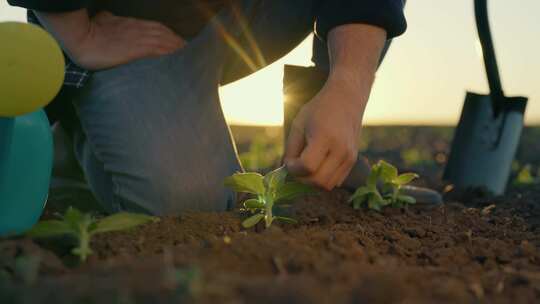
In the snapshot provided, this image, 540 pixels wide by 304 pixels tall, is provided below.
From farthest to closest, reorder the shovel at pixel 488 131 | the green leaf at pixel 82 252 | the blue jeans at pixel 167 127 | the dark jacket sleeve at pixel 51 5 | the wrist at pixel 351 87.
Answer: the shovel at pixel 488 131
the blue jeans at pixel 167 127
the dark jacket sleeve at pixel 51 5
the wrist at pixel 351 87
the green leaf at pixel 82 252

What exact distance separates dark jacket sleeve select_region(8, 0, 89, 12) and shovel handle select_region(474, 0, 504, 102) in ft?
6.15

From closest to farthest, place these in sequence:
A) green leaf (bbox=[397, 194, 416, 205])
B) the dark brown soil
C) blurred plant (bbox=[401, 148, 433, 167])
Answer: the dark brown soil → green leaf (bbox=[397, 194, 416, 205]) → blurred plant (bbox=[401, 148, 433, 167])

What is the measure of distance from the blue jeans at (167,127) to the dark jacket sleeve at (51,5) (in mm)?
229

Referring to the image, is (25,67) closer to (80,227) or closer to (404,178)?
(80,227)

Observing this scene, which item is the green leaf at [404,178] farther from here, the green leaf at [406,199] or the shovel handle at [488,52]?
the shovel handle at [488,52]

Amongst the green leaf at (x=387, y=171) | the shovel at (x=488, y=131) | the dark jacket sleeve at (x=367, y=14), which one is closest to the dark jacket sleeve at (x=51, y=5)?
the dark jacket sleeve at (x=367, y=14)

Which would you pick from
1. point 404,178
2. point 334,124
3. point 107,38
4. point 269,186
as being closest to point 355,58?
point 334,124

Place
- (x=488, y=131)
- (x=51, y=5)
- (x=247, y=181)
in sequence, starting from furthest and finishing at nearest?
(x=488, y=131), (x=51, y=5), (x=247, y=181)

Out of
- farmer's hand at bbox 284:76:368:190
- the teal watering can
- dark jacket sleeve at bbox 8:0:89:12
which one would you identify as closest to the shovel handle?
farmer's hand at bbox 284:76:368:190

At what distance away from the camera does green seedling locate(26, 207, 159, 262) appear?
1139 mm

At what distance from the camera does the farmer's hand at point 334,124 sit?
1412 mm

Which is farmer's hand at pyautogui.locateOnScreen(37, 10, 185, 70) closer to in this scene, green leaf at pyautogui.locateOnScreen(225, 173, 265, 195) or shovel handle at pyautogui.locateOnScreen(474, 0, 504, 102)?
green leaf at pyautogui.locateOnScreen(225, 173, 265, 195)

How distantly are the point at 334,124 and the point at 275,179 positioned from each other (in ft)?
0.66

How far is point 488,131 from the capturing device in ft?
9.75
